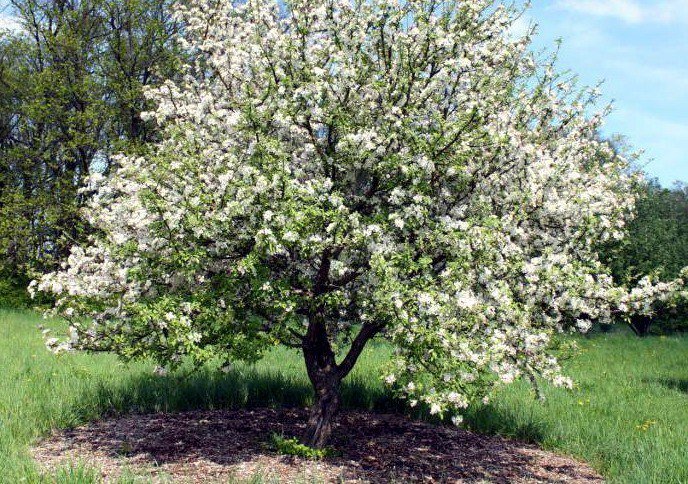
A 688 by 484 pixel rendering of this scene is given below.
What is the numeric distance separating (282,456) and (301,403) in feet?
11.9

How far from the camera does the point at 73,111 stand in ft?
106

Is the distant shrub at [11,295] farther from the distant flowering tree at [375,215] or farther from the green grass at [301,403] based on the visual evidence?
the distant flowering tree at [375,215]

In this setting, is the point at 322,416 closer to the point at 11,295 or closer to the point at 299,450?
the point at 299,450

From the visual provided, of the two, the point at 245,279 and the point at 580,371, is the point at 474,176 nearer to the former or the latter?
the point at 245,279

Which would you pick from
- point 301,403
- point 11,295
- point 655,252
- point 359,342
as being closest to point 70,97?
point 11,295

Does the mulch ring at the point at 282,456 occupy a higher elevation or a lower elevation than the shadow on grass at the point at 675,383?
lower

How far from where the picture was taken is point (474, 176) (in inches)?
346

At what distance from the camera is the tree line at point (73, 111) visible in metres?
29.6

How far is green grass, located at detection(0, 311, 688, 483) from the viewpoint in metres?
9.17

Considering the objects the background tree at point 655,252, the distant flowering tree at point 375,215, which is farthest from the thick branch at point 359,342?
the background tree at point 655,252

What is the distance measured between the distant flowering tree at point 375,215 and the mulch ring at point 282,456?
44.6 inches

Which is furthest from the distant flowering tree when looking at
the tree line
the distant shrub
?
the distant shrub

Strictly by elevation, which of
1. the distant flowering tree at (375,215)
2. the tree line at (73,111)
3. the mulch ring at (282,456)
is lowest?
the mulch ring at (282,456)

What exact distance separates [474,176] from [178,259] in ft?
13.8
